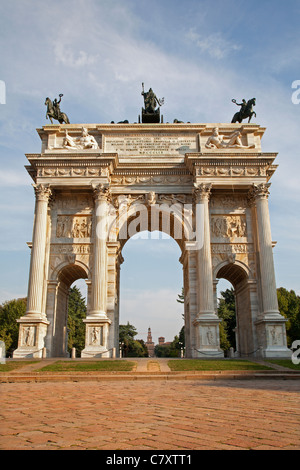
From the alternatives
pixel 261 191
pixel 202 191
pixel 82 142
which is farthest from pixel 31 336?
pixel 261 191

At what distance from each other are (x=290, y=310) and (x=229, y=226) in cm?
2912

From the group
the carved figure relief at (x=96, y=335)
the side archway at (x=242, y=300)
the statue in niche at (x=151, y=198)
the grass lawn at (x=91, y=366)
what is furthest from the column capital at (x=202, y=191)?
the grass lawn at (x=91, y=366)

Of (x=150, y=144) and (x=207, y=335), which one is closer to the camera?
(x=207, y=335)

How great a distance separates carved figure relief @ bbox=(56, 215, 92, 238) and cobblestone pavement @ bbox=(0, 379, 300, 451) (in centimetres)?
1986

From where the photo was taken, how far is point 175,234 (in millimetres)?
34531

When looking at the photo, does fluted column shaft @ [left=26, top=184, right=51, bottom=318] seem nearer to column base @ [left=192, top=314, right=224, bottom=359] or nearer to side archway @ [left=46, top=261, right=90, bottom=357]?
side archway @ [left=46, top=261, right=90, bottom=357]

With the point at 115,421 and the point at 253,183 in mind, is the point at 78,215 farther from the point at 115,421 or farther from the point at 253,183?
the point at 115,421

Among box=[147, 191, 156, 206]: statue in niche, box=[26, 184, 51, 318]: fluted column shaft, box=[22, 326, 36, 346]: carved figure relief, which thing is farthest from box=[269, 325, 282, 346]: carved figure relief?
box=[22, 326, 36, 346]: carved figure relief

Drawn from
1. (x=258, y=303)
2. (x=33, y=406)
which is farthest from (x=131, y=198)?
(x=33, y=406)

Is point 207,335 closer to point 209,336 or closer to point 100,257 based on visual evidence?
point 209,336

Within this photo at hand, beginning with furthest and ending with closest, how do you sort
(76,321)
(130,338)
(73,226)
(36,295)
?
1. (130,338)
2. (76,321)
3. (73,226)
4. (36,295)

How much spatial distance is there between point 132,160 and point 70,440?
27823 mm

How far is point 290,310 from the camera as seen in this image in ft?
182

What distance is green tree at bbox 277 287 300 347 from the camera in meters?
52.6
